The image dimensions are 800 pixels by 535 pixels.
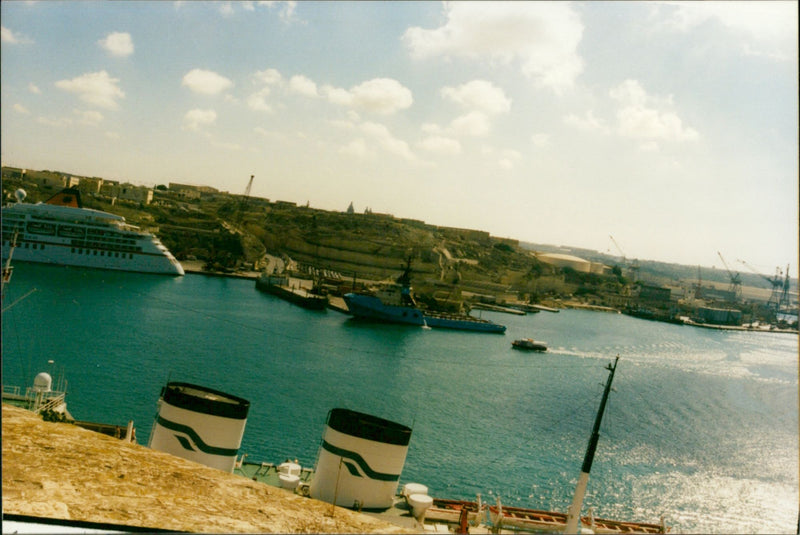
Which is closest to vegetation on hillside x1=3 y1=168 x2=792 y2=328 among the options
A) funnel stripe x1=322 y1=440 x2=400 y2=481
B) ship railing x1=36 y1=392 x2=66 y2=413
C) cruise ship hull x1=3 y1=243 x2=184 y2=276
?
cruise ship hull x1=3 y1=243 x2=184 y2=276

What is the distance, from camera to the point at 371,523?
1.60 m

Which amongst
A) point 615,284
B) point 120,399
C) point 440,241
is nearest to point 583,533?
point 120,399

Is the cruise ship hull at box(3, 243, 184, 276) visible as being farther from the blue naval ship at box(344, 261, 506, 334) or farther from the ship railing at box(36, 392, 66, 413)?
the ship railing at box(36, 392, 66, 413)

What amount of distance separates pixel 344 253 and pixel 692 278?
2213cm

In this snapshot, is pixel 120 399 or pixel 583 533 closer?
pixel 583 533

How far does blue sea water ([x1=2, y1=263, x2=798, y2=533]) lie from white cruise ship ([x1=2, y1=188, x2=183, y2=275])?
1324mm

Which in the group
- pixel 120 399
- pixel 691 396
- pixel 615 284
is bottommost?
pixel 120 399

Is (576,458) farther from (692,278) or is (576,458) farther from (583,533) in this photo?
(692,278)

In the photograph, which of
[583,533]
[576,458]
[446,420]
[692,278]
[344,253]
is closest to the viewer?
[583,533]

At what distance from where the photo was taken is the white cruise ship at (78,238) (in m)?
14.2

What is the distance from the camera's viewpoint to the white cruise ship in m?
14.2

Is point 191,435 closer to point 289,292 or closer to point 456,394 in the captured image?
point 456,394

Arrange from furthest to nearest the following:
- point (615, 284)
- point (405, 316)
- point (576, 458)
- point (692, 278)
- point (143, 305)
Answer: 1. point (692, 278)
2. point (615, 284)
3. point (405, 316)
4. point (143, 305)
5. point (576, 458)

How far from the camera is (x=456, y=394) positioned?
757 cm
